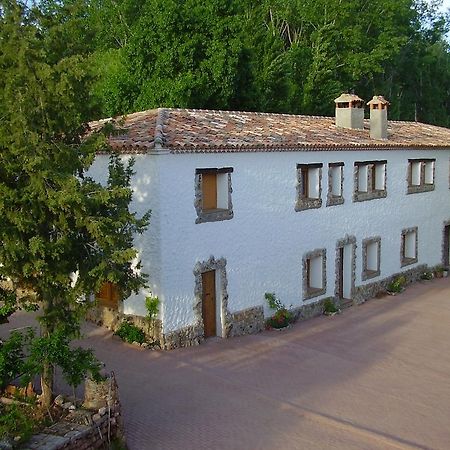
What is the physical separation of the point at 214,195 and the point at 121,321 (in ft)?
13.8

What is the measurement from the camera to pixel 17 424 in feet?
31.7

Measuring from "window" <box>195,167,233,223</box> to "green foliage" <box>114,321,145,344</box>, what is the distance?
10.6 feet

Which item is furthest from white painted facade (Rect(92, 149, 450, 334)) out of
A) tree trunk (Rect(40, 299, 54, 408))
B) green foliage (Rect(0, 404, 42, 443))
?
green foliage (Rect(0, 404, 42, 443))

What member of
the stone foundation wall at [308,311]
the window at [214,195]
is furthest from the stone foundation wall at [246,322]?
the window at [214,195]

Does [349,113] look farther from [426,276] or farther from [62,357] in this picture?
[62,357]

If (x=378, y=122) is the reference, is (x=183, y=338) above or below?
below

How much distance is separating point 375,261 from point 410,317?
3207mm

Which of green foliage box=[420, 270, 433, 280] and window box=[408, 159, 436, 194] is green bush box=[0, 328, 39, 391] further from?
green foliage box=[420, 270, 433, 280]

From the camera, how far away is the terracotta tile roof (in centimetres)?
1508

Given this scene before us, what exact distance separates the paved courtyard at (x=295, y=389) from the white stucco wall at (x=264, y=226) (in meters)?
1.49

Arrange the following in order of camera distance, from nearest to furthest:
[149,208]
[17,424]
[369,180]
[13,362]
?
[17,424] → [13,362] → [149,208] → [369,180]

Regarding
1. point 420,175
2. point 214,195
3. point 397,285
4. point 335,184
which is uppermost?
point 420,175

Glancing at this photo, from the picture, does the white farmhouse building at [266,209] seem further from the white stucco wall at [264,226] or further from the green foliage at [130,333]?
the green foliage at [130,333]

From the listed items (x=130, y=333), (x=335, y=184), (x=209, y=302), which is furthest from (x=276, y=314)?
(x=335, y=184)
